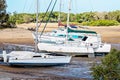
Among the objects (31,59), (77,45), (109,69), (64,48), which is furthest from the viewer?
(77,45)

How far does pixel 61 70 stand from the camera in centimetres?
2944

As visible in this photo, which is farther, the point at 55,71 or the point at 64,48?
the point at 64,48

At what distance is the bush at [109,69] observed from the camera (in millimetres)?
14586

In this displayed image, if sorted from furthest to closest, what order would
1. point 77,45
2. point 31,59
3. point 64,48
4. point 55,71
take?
1. point 77,45
2. point 64,48
3. point 31,59
4. point 55,71

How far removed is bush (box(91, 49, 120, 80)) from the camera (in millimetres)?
14586

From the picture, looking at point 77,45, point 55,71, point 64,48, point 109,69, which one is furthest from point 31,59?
point 109,69

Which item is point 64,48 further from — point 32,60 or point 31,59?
point 31,59

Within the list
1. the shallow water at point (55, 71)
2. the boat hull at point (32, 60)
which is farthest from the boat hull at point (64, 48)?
the boat hull at point (32, 60)

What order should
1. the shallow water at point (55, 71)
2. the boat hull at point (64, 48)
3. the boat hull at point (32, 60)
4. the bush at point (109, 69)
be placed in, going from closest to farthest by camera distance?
the bush at point (109, 69) < the shallow water at point (55, 71) < the boat hull at point (32, 60) < the boat hull at point (64, 48)

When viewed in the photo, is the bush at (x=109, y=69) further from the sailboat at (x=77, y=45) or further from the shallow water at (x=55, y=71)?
the sailboat at (x=77, y=45)

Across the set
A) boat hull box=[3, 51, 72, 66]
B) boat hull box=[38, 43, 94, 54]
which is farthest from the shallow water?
boat hull box=[38, 43, 94, 54]

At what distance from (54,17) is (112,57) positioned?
348ft

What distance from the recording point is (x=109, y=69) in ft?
48.0

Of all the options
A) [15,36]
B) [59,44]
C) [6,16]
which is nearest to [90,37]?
[59,44]
